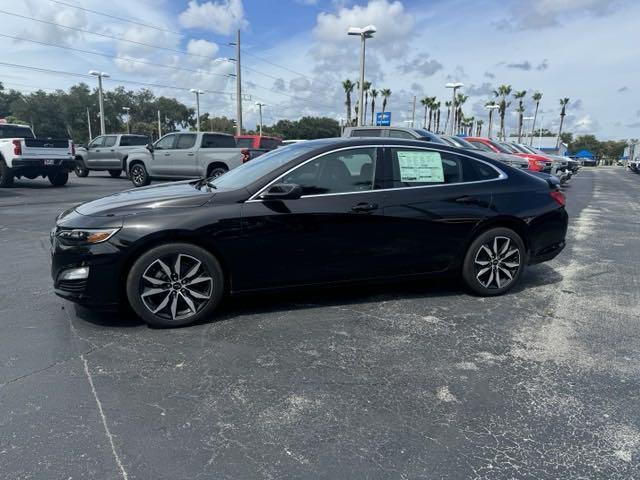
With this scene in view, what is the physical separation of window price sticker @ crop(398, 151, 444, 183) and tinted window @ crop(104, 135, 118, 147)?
707 inches

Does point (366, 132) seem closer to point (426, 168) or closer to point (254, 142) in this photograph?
point (254, 142)

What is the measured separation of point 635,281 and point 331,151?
12.9ft

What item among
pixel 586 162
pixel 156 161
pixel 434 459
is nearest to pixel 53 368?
pixel 434 459

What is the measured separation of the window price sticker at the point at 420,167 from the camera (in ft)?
14.5

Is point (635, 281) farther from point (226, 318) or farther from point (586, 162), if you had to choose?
point (586, 162)

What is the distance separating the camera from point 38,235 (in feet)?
24.4

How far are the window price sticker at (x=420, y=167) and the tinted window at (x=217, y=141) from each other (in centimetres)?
1145

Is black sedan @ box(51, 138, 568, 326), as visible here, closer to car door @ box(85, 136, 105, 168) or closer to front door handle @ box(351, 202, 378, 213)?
front door handle @ box(351, 202, 378, 213)

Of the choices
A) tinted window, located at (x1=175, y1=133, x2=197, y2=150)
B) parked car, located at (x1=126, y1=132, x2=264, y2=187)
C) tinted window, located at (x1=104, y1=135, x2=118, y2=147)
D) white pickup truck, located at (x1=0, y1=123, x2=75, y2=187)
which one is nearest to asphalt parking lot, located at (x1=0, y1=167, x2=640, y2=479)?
parked car, located at (x1=126, y1=132, x2=264, y2=187)

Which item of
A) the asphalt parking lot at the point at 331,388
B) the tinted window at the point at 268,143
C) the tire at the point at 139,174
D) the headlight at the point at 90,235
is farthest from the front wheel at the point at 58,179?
the headlight at the point at 90,235

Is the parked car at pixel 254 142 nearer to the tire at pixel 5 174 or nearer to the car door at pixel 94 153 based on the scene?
the car door at pixel 94 153

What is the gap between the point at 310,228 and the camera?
4012 mm

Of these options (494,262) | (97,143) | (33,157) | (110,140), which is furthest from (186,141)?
(494,262)

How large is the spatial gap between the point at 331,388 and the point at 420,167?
2.40 meters
